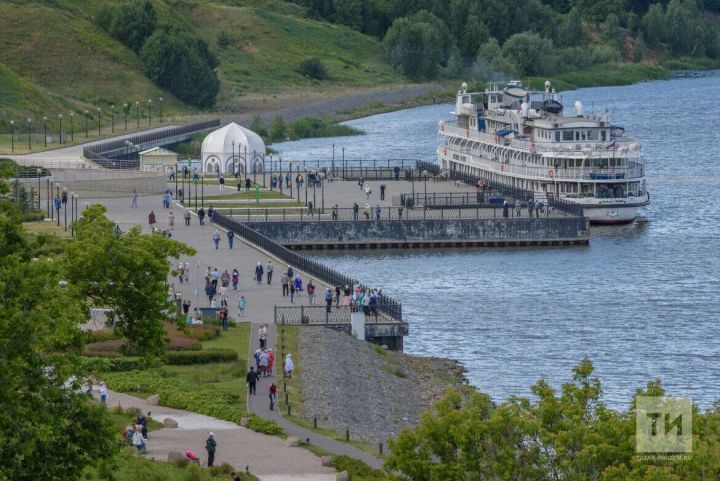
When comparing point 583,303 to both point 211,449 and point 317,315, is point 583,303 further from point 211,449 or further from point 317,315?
point 211,449

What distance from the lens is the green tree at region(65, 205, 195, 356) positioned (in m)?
60.1

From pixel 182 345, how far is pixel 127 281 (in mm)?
8228

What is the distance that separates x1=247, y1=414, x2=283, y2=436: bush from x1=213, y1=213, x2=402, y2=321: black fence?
73.6ft

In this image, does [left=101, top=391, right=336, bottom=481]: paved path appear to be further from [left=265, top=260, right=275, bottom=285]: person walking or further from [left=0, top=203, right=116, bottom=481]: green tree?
[left=265, top=260, right=275, bottom=285]: person walking

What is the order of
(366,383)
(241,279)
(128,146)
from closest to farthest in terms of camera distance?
(366,383), (241,279), (128,146)

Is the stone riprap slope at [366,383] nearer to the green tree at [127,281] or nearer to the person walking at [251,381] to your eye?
the person walking at [251,381]

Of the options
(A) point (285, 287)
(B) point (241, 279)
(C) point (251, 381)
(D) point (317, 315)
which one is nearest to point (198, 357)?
(C) point (251, 381)

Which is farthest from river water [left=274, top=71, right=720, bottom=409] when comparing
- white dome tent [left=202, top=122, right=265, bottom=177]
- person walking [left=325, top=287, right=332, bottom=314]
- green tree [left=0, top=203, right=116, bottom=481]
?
white dome tent [left=202, top=122, right=265, bottom=177]

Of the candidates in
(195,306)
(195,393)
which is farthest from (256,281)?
(195,393)

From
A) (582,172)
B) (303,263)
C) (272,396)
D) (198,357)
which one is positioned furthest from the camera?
(582,172)

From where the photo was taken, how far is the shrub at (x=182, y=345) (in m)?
67.7

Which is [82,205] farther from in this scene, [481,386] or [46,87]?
[46,87]

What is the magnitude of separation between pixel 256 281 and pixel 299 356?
1831 cm

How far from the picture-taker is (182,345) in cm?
6806
